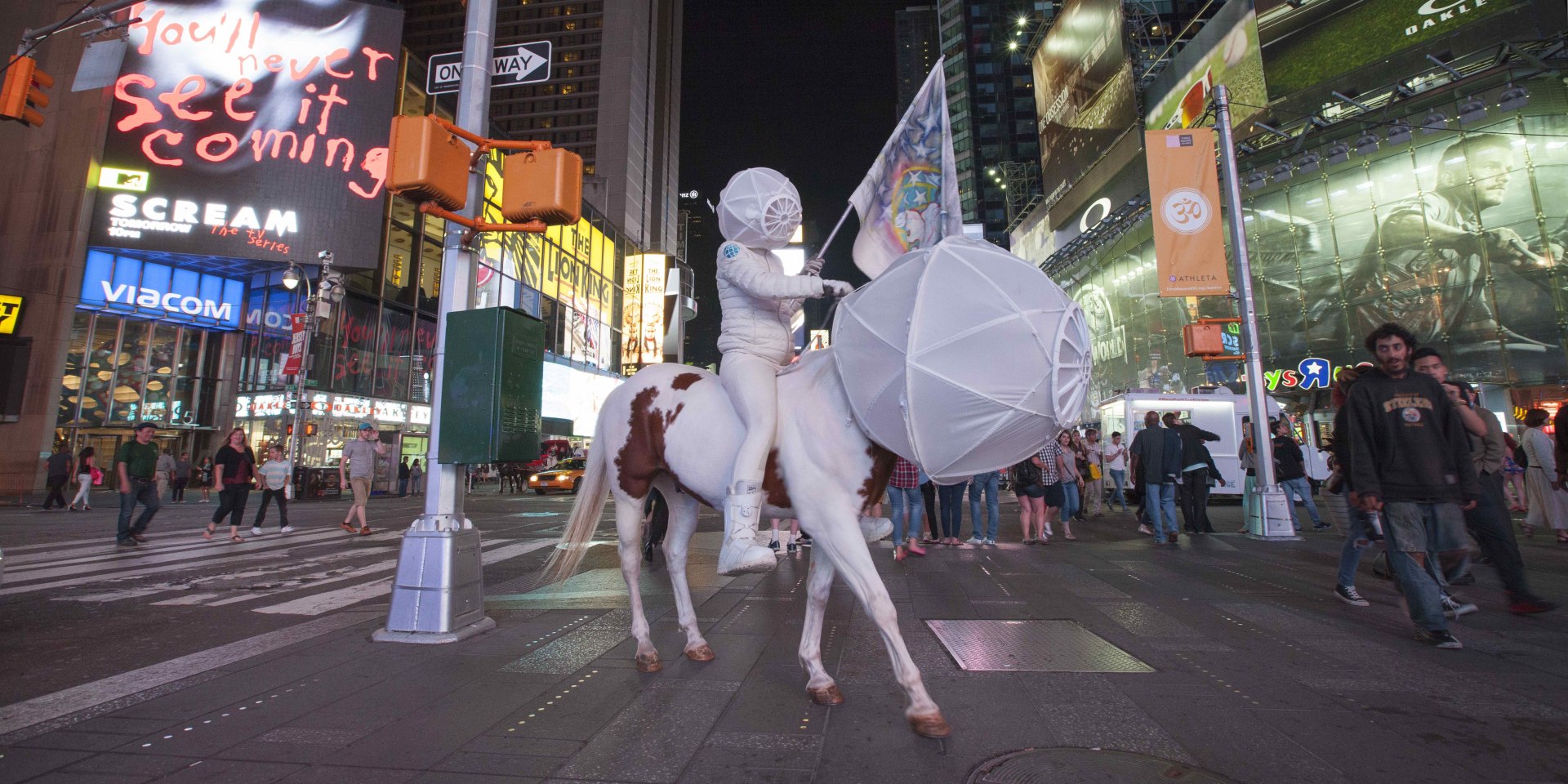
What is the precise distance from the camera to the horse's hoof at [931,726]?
268 centimetres

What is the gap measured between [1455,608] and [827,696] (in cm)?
493

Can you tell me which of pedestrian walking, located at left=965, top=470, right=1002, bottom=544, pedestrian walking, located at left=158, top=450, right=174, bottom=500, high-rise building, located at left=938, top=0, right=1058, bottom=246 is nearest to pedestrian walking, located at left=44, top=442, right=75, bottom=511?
pedestrian walking, located at left=158, top=450, right=174, bottom=500

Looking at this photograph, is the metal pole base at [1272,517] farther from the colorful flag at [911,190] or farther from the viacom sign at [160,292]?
the viacom sign at [160,292]

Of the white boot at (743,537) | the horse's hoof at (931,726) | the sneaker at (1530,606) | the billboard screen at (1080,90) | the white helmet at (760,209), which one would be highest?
the billboard screen at (1080,90)

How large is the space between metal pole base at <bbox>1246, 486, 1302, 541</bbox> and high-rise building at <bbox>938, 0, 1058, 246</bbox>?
2649 inches

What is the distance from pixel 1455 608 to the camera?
491 centimetres

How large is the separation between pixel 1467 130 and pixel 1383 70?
120 inches

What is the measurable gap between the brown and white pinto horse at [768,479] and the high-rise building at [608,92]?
61.6 meters

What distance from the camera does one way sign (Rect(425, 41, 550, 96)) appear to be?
5527 millimetres

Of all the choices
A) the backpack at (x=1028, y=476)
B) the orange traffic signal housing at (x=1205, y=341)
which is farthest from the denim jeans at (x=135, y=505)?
the orange traffic signal housing at (x=1205, y=341)

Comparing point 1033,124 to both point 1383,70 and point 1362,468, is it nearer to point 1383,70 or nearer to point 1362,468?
point 1383,70

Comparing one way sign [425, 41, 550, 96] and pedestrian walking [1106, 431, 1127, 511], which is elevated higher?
one way sign [425, 41, 550, 96]

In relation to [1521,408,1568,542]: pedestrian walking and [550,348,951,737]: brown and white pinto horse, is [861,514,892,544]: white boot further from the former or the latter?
[1521,408,1568,542]: pedestrian walking

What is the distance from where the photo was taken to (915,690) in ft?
9.23
